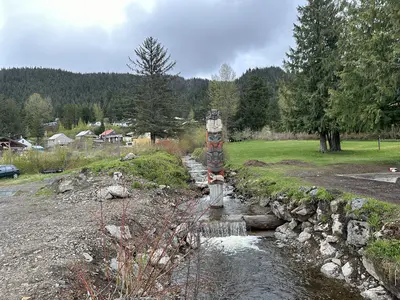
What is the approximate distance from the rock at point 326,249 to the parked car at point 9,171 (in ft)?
70.1

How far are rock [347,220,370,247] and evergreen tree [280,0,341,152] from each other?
50.8 ft

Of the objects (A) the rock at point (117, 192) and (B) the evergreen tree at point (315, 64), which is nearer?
(A) the rock at point (117, 192)

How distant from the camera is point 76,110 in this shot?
300 feet

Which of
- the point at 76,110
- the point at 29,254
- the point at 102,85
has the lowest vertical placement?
the point at 29,254

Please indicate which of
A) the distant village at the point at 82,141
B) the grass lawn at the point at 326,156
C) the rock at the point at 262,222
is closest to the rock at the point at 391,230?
the rock at the point at 262,222

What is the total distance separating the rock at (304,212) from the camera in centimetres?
889

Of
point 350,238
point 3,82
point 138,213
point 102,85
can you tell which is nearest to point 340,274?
point 350,238

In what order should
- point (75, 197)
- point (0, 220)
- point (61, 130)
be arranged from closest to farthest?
1. point (0, 220)
2. point (75, 197)
3. point (61, 130)

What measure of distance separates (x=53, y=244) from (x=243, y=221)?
5.50 metres

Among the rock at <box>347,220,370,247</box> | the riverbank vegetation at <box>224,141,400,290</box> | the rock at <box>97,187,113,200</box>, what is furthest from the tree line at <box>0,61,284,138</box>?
the rock at <box>347,220,370,247</box>

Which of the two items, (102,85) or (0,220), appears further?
(102,85)

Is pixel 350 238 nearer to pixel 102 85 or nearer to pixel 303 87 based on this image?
pixel 303 87

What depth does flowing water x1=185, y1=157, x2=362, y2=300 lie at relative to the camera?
6016 mm

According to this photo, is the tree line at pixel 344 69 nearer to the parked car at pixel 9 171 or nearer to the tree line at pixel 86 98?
the tree line at pixel 86 98
